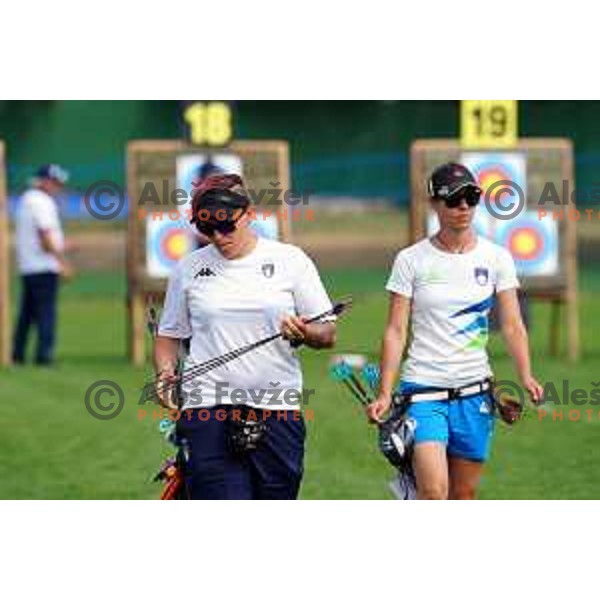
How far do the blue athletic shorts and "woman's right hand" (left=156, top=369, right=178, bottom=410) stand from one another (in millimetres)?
1026

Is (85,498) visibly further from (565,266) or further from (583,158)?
(583,158)

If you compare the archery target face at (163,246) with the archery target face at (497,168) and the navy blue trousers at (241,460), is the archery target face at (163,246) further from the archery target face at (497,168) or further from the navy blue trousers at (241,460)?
the navy blue trousers at (241,460)

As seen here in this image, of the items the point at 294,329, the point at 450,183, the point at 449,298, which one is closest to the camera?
the point at 294,329

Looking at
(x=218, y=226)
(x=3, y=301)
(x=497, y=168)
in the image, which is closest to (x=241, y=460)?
(x=218, y=226)

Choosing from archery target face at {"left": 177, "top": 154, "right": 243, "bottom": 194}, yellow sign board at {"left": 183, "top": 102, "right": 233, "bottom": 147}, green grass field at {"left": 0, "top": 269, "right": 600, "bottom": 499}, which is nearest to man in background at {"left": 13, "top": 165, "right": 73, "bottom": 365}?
green grass field at {"left": 0, "top": 269, "right": 600, "bottom": 499}

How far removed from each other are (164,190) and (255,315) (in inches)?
441

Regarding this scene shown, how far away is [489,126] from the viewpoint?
62.3 feet

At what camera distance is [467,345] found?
8680 millimetres

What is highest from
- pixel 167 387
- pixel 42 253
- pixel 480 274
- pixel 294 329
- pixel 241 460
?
pixel 480 274

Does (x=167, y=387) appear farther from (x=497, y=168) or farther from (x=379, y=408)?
(x=497, y=168)

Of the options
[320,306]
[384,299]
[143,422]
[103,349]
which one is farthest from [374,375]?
[384,299]

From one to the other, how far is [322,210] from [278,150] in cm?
1153

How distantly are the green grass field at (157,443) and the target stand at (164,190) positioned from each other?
34.2 inches

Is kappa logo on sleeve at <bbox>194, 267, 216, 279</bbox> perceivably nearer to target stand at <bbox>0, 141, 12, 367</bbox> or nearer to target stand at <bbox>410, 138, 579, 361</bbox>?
target stand at <bbox>0, 141, 12, 367</bbox>
